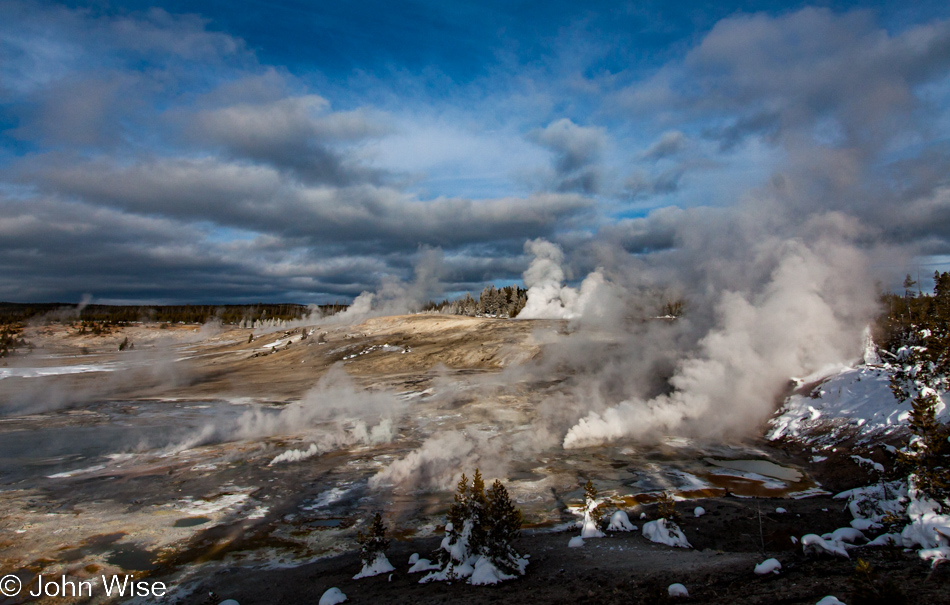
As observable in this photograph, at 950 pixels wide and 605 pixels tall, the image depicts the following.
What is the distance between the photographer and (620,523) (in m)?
15.6

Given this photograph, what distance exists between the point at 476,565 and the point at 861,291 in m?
35.2

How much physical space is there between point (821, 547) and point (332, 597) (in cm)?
1149

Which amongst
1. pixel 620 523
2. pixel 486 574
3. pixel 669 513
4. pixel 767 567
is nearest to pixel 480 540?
pixel 486 574

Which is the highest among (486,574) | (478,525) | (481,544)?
(478,525)

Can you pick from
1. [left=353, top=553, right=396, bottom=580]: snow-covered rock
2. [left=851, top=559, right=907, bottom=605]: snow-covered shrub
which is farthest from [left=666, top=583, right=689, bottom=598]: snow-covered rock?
[left=353, top=553, right=396, bottom=580]: snow-covered rock

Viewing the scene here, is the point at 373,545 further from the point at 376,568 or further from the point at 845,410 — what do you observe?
the point at 845,410

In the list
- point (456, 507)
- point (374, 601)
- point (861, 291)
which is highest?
point (861, 291)

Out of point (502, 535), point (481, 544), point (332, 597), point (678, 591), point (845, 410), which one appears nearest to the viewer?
point (678, 591)

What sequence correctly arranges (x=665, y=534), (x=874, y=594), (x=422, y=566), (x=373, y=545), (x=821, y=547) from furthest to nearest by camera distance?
(x=665, y=534)
(x=373, y=545)
(x=422, y=566)
(x=821, y=547)
(x=874, y=594)

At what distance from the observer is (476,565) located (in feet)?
40.4

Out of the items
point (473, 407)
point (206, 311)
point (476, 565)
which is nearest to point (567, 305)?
point (473, 407)

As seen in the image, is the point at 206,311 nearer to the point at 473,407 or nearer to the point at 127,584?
the point at 473,407

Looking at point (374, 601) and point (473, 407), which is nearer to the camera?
point (374, 601)

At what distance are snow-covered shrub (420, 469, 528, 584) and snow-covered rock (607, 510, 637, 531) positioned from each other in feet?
12.9
